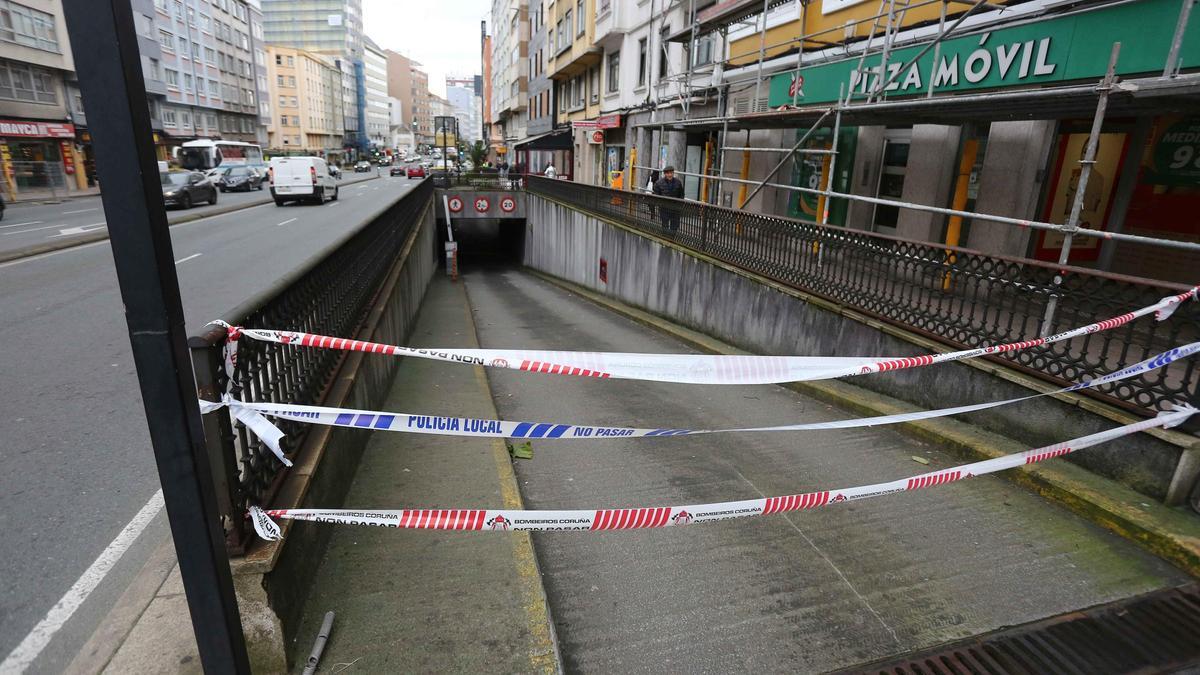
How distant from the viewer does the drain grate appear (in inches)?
111

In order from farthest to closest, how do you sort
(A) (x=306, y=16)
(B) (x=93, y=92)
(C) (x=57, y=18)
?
(A) (x=306, y=16) → (C) (x=57, y=18) → (B) (x=93, y=92)

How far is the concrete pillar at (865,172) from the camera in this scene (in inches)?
453

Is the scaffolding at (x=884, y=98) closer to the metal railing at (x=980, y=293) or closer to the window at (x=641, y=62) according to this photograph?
the metal railing at (x=980, y=293)

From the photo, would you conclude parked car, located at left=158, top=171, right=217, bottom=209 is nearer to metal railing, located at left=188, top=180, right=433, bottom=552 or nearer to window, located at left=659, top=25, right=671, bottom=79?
window, located at left=659, top=25, right=671, bottom=79

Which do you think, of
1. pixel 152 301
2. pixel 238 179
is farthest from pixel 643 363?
pixel 238 179

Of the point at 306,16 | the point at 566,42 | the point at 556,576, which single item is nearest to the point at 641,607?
the point at 556,576

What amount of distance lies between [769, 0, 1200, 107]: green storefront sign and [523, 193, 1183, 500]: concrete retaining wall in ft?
11.1

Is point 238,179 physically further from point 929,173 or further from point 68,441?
point 929,173

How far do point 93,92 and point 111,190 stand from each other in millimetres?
A: 249

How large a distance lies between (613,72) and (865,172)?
1788 centimetres

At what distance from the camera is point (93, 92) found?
163cm

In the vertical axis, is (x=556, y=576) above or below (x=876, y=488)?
below

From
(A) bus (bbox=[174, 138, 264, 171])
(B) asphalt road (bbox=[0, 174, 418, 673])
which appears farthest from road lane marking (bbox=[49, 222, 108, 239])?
(A) bus (bbox=[174, 138, 264, 171])

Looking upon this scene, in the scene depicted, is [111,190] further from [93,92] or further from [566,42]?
[566,42]
